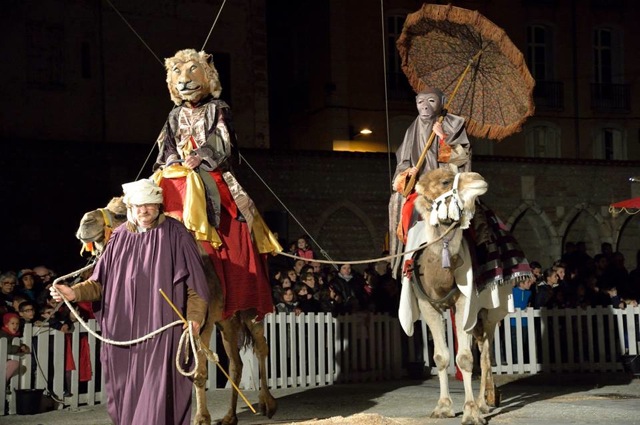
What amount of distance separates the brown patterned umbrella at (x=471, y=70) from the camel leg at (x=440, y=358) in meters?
2.64

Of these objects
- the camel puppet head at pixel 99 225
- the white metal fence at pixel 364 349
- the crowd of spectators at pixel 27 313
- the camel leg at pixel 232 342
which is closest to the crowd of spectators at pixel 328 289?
the white metal fence at pixel 364 349

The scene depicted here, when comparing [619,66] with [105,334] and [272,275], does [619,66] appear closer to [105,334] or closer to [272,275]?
[272,275]

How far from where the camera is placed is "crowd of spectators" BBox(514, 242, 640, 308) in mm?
18094

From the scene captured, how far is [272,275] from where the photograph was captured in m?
19.1

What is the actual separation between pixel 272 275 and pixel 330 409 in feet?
23.4

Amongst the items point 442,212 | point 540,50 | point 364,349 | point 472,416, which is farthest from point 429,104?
point 540,50

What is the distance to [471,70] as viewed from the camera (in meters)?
13.1

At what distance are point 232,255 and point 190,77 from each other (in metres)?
1.77

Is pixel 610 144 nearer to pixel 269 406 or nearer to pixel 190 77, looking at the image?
pixel 269 406

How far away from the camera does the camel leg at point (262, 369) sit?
37.8 feet

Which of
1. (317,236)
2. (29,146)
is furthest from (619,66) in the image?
(29,146)

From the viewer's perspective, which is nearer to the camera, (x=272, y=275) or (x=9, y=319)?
(x=9, y=319)

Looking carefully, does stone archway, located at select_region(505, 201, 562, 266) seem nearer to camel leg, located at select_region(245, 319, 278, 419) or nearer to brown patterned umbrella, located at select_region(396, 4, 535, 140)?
brown patterned umbrella, located at select_region(396, 4, 535, 140)

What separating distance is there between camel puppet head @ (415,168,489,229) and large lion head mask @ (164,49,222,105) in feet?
7.44
